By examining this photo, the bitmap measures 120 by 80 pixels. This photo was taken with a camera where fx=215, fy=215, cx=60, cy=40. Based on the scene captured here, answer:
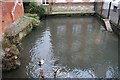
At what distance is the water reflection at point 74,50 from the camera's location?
984 centimetres

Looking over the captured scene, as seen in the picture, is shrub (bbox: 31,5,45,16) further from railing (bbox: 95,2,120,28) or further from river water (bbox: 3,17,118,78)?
railing (bbox: 95,2,120,28)

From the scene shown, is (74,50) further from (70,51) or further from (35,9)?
(35,9)

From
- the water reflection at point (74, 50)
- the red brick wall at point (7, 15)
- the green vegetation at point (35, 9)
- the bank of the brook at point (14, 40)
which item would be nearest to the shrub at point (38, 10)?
the green vegetation at point (35, 9)

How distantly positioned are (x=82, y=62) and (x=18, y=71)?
10.5 ft

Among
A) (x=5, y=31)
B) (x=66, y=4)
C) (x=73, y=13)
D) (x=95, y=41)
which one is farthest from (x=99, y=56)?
(x=66, y=4)

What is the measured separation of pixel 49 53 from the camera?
11.9 meters

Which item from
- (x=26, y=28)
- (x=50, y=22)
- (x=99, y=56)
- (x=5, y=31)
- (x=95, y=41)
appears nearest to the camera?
(x=99, y=56)

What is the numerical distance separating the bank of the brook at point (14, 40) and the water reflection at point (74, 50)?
0.58 m

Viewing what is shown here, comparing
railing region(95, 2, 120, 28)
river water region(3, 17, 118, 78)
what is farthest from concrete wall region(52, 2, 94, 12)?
river water region(3, 17, 118, 78)

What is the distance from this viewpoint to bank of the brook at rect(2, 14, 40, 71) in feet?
31.0

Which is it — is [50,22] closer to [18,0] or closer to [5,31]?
[18,0]

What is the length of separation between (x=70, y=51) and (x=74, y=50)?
0.28 metres

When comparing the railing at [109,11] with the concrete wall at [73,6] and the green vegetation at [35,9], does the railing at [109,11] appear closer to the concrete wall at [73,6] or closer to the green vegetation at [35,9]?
the concrete wall at [73,6]

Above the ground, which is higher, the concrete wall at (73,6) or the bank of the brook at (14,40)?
the concrete wall at (73,6)
